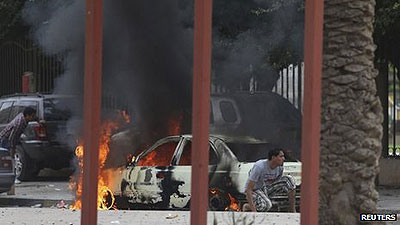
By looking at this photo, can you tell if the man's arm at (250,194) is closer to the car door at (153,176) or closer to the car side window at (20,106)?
the car door at (153,176)

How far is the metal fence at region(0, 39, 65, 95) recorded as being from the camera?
17.7 meters

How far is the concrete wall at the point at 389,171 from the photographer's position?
47.1 feet

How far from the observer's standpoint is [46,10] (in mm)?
16594

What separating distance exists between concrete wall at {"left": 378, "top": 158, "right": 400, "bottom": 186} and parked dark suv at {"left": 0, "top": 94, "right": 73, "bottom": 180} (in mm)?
5751

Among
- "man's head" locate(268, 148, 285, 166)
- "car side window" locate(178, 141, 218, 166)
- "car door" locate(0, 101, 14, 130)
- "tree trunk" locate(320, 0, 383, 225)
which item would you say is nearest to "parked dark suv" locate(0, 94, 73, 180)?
"car door" locate(0, 101, 14, 130)

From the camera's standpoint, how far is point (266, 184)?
10109mm

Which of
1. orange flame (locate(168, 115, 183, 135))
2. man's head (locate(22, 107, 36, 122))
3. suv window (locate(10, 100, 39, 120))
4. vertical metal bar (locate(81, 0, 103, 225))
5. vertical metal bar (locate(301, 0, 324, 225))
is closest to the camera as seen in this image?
vertical metal bar (locate(301, 0, 324, 225))

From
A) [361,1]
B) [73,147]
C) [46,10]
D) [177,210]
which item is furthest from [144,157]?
[46,10]

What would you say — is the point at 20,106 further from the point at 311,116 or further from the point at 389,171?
the point at 311,116

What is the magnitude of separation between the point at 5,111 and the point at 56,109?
3.87 feet

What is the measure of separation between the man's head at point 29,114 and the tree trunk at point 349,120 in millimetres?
8863

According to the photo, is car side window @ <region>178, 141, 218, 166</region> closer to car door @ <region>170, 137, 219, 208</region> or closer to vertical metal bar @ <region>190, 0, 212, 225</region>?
car door @ <region>170, 137, 219, 208</region>

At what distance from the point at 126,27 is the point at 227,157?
199 inches

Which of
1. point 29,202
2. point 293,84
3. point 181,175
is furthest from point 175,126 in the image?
point 181,175
